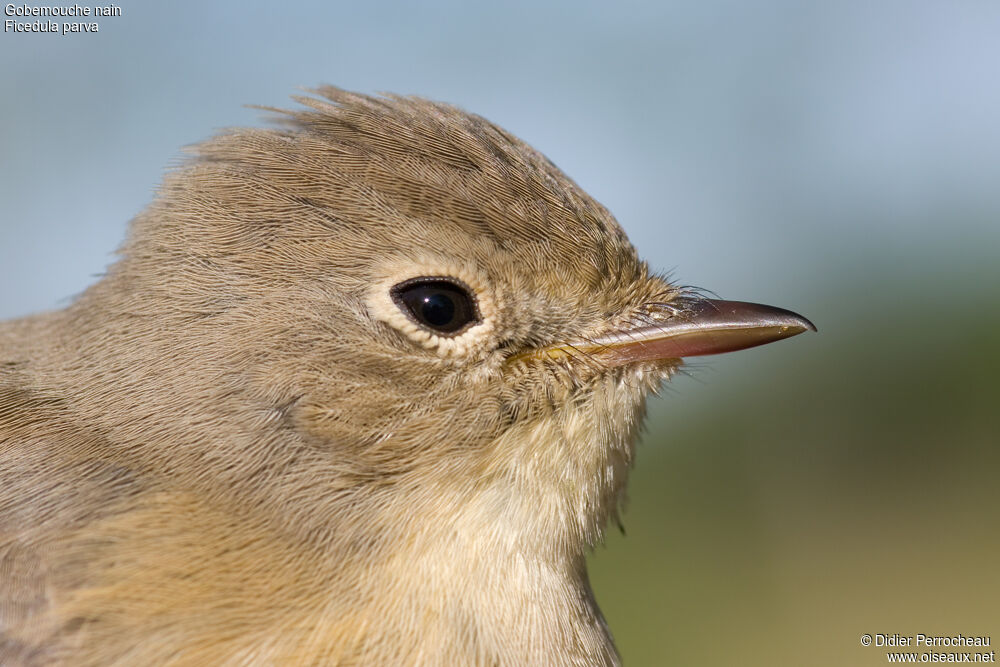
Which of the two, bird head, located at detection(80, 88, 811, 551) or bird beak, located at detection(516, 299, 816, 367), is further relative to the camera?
bird beak, located at detection(516, 299, 816, 367)

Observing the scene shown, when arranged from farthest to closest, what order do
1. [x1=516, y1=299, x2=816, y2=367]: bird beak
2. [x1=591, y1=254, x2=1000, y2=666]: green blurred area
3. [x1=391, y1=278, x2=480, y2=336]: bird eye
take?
[x1=591, y1=254, x2=1000, y2=666]: green blurred area, [x1=516, y1=299, x2=816, y2=367]: bird beak, [x1=391, y1=278, x2=480, y2=336]: bird eye

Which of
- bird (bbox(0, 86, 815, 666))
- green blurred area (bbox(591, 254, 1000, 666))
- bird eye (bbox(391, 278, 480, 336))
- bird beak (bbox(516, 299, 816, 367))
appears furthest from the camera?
green blurred area (bbox(591, 254, 1000, 666))

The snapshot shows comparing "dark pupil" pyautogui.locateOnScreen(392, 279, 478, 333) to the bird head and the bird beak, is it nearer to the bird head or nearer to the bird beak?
the bird head

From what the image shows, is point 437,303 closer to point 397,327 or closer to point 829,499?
point 397,327

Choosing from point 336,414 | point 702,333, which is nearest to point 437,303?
point 336,414

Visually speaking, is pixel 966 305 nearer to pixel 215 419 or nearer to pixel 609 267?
pixel 609 267

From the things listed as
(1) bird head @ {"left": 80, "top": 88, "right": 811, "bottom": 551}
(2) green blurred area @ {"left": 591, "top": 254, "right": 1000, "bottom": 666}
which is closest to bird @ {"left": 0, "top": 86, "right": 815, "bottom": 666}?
(1) bird head @ {"left": 80, "top": 88, "right": 811, "bottom": 551}

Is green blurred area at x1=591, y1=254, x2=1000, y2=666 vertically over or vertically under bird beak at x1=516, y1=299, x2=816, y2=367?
under
